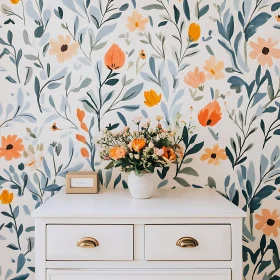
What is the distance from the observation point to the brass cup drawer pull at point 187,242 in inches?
63.4

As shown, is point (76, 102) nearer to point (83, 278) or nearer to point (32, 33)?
point (32, 33)

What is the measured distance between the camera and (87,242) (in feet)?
5.28

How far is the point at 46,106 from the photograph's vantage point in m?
2.12

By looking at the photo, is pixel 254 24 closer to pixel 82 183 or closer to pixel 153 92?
pixel 153 92

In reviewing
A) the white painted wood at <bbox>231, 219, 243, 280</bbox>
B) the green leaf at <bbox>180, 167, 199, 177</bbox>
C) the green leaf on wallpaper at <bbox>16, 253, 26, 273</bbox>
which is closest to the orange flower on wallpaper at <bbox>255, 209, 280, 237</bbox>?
the green leaf at <bbox>180, 167, 199, 177</bbox>

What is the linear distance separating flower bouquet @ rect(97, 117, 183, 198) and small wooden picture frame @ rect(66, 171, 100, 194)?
11 cm

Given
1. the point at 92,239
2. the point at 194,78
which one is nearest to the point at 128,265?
the point at 92,239

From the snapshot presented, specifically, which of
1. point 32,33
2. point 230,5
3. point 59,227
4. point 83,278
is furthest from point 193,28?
point 83,278

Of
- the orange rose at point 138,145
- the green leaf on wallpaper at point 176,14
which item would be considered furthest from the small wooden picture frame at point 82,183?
the green leaf on wallpaper at point 176,14

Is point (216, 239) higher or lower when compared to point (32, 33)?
lower

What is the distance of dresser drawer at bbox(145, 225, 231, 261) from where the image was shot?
1.63 m

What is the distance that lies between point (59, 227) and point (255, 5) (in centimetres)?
159

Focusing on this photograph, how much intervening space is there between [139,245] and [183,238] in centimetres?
19

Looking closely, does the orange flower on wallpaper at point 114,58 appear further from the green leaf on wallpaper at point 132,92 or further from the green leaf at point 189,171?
the green leaf at point 189,171
